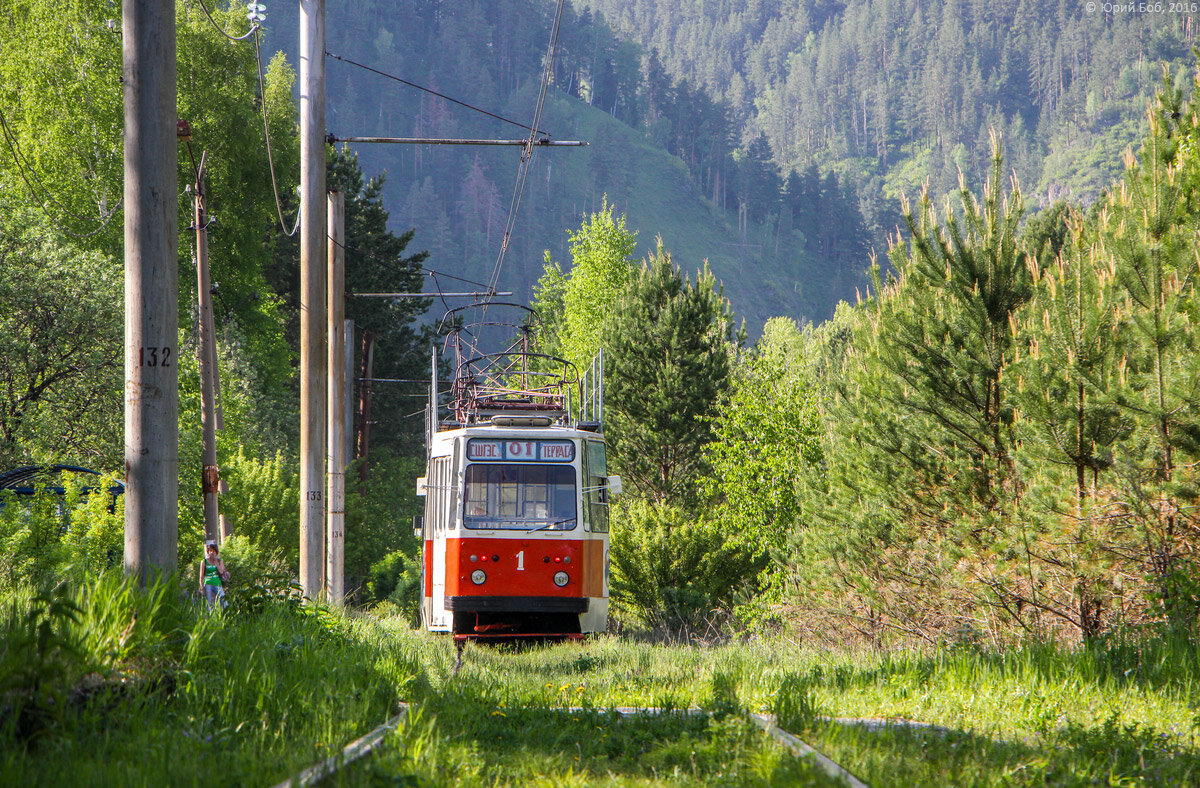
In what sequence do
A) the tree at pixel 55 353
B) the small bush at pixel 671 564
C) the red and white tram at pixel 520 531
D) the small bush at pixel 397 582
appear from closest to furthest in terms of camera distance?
the red and white tram at pixel 520 531, the tree at pixel 55 353, the small bush at pixel 671 564, the small bush at pixel 397 582

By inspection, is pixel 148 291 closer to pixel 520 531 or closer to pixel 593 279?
pixel 520 531

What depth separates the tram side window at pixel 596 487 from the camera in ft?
47.3

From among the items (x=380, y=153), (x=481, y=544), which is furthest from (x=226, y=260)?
(x=380, y=153)

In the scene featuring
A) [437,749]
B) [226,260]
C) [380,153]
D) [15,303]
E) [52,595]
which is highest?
[380,153]

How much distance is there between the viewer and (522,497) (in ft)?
47.0

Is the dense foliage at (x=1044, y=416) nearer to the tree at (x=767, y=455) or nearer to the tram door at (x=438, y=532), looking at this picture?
the tram door at (x=438, y=532)

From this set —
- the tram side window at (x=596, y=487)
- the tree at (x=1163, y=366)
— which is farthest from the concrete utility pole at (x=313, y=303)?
the tree at (x=1163, y=366)

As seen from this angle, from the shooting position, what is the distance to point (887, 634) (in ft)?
52.5

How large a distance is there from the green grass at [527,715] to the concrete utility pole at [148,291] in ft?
2.52

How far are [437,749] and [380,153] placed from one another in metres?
169

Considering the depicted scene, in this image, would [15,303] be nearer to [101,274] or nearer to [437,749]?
[101,274]

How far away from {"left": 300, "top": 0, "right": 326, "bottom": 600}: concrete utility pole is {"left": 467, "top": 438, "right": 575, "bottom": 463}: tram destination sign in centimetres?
250

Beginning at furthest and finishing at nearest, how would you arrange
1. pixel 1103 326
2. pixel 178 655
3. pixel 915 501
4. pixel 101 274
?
pixel 101 274 → pixel 915 501 → pixel 1103 326 → pixel 178 655

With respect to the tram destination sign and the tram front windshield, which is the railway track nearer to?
the tram front windshield
